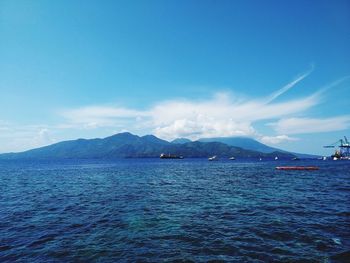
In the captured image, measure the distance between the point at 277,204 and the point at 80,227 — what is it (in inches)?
1066

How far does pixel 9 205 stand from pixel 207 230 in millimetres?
33789

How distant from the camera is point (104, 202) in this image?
1638 inches

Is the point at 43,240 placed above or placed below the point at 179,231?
below

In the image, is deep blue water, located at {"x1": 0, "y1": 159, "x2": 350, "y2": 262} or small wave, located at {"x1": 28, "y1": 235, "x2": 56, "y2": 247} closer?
deep blue water, located at {"x1": 0, "y1": 159, "x2": 350, "y2": 262}

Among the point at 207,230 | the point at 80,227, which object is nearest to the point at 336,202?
the point at 207,230

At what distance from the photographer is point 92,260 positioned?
718 inches

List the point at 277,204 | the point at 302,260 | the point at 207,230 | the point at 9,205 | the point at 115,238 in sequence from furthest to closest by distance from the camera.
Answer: the point at 9,205, the point at 277,204, the point at 207,230, the point at 115,238, the point at 302,260

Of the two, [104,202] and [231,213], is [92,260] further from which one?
[104,202]

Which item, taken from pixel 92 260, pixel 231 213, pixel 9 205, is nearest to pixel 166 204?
pixel 231 213

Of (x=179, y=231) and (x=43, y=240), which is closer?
(x=43, y=240)

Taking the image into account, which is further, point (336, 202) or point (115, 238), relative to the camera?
point (336, 202)

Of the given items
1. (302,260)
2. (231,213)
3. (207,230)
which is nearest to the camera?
(302,260)

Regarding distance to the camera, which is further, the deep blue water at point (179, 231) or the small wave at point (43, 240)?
the small wave at point (43, 240)

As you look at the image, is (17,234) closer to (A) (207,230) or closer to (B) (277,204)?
(A) (207,230)
